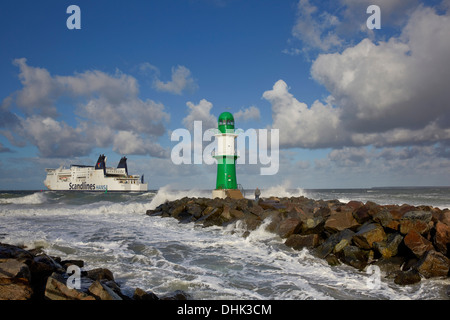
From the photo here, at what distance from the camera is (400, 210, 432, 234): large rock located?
19.4 feet

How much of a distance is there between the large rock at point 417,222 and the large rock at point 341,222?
1.15 metres

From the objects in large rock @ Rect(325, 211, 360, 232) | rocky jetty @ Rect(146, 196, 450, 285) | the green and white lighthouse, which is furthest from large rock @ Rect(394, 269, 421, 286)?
the green and white lighthouse

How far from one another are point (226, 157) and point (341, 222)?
1067 centimetres

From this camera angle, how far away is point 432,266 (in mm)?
4820

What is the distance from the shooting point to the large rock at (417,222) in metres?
5.92

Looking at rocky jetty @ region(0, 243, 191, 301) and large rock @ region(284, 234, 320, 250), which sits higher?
rocky jetty @ region(0, 243, 191, 301)

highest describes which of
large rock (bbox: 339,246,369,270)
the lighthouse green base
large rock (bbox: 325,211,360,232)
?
the lighthouse green base

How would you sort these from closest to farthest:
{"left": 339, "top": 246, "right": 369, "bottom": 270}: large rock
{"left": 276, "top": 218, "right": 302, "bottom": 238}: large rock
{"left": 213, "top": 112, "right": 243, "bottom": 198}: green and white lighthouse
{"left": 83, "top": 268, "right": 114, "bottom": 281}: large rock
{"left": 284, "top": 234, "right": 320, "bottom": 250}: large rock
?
1. {"left": 83, "top": 268, "right": 114, "bottom": 281}: large rock
2. {"left": 339, "top": 246, "right": 369, "bottom": 270}: large rock
3. {"left": 284, "top": 234, "right": 320, "bottom": 250}: large rock
4. {"left": 276, "top": 218, "right": 302, "bottom": 238}: large rock
5. {"left": 213, "top": 112, "right": 243, "bottom": 198}: green and white lighthouse

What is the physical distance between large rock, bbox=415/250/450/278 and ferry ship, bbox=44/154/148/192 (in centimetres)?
5979

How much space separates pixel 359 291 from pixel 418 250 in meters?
1.75

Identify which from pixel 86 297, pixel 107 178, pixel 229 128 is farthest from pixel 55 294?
pixel 107 178

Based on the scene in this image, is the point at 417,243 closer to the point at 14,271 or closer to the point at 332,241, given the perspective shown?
the point at 332,241

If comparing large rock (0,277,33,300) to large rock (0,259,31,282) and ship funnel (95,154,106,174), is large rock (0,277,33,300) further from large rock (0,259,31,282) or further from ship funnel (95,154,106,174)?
ship funnel (95,154,106,174)

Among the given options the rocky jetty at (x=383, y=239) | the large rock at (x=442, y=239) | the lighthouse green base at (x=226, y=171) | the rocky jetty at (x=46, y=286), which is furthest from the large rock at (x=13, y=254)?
the lighthouse green base at (x=226, y=171)
